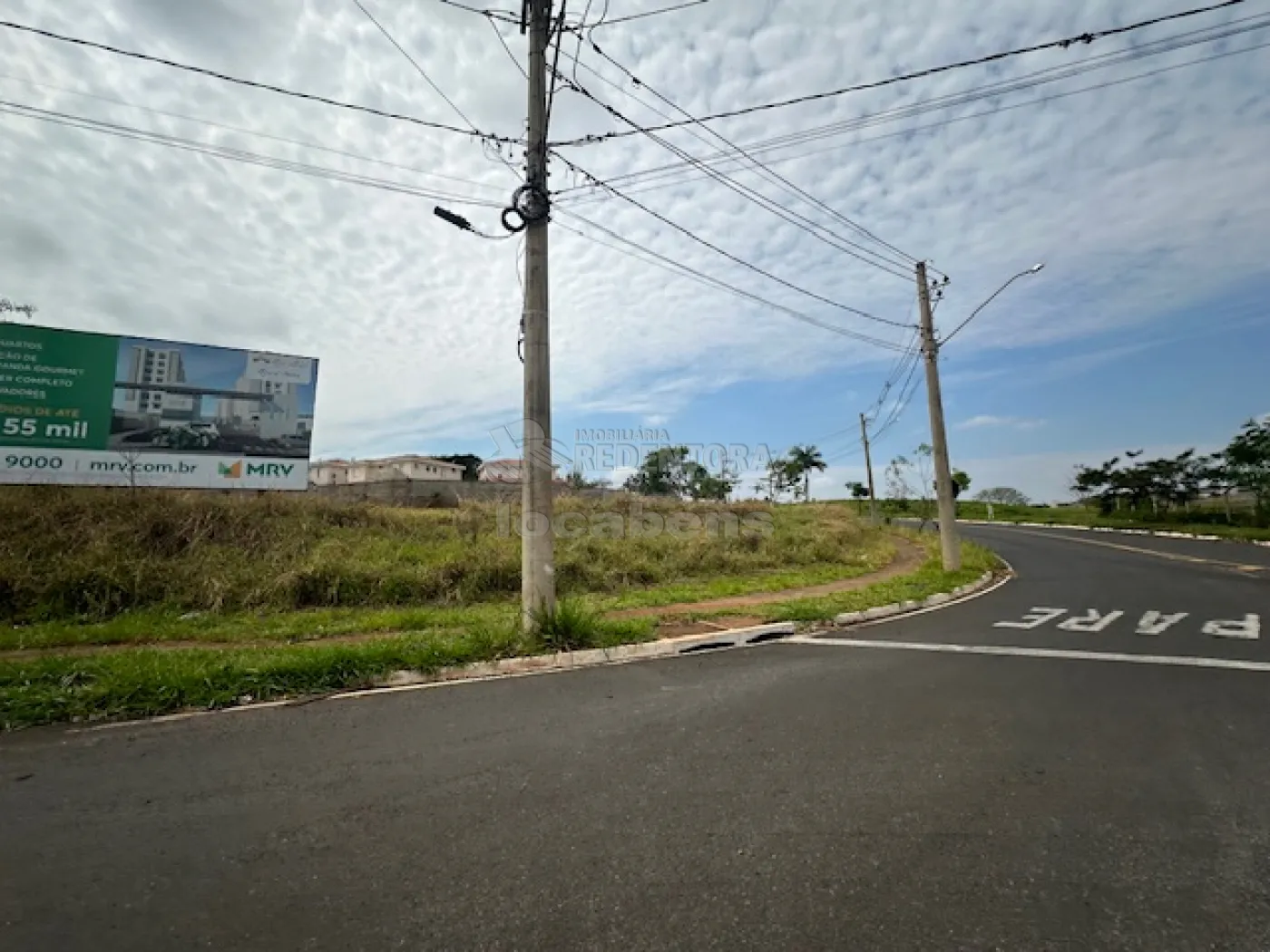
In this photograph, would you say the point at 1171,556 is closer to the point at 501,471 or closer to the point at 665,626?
the point at 665,626

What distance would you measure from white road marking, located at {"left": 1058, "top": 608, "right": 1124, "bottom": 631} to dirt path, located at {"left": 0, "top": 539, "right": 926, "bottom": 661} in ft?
13.8

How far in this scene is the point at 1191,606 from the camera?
35.8 ft

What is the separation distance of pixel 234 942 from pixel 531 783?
1.68 meters

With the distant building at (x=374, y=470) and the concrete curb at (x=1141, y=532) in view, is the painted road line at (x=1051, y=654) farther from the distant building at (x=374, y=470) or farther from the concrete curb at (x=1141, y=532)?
the distant building at (x=374, y=470)

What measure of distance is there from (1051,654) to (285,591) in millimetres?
11292

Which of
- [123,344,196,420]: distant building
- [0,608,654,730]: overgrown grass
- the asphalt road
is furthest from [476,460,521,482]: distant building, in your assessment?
the asphalt road

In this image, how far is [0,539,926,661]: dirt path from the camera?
299 inches

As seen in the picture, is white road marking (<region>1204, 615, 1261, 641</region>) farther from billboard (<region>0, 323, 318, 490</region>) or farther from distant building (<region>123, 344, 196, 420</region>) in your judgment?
distant building (<region>123, 344, 196, 420</region>)

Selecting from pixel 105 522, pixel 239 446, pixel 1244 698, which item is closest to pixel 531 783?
pixel 1244 698

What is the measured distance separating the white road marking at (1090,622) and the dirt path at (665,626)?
13.8ft

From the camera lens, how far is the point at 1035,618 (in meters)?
10.1

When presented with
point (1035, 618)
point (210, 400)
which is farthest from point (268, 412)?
point (1035, 618)

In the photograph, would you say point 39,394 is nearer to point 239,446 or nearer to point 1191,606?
point 239,446

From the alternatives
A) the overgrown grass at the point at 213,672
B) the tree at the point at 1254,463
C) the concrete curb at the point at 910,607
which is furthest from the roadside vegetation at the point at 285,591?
the tree at the point at 1254,463
